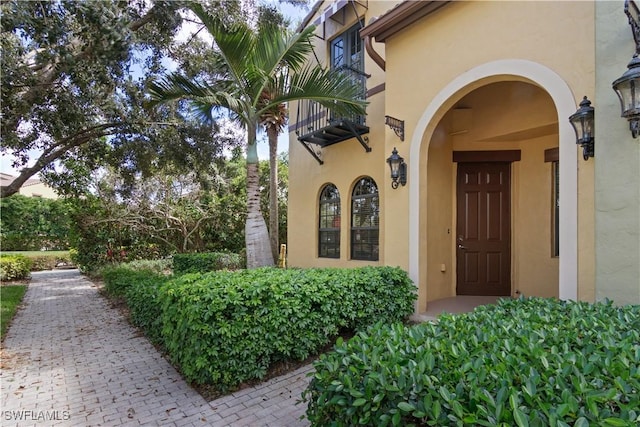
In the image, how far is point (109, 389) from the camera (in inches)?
159

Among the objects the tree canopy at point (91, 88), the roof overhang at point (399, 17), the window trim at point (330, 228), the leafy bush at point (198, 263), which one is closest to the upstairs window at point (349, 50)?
the roof overhang at point (399, 17)

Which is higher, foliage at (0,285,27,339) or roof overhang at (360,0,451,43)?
roof overhang at (360,0,451,43)

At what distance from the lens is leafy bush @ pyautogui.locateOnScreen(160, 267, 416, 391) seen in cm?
367

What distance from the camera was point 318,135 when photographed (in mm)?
8570

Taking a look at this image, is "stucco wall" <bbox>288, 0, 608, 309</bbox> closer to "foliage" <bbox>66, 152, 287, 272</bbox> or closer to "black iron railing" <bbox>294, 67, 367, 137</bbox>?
"black iron railing" <bbox>294, 67, 367, 137</bbox>

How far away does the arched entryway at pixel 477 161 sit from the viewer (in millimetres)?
5586

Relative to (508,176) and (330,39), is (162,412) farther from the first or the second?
(330,39)

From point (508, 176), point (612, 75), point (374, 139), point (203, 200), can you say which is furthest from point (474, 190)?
point (203, 200)

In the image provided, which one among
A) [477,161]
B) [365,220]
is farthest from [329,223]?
[477,161]

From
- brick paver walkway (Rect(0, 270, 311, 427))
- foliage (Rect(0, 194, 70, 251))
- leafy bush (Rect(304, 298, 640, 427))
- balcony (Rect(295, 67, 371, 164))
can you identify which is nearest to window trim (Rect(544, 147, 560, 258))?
balcony (Rect(295, 67, 371, 164))

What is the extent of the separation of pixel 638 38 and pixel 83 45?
25.5ft

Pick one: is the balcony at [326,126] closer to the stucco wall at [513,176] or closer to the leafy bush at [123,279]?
the stucco wall at [513,176]

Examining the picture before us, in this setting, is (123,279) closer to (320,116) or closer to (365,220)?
(365,220)

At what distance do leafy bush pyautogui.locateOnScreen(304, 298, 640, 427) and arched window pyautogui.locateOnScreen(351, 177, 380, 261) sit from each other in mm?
5516
